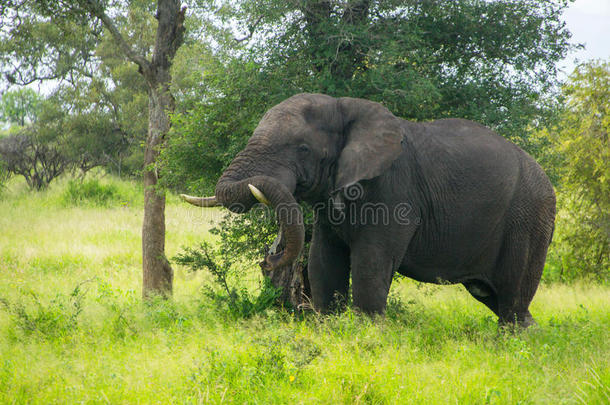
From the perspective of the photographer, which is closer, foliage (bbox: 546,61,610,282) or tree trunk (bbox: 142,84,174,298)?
tree trunk (bbox: 142,84,174,298)

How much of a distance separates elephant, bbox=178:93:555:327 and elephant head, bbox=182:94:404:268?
0.03ft

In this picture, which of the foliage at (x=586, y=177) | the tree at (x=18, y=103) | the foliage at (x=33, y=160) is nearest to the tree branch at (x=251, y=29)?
the foliage at (x=586, y=177)

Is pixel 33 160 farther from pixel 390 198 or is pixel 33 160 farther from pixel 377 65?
pixel 390 198

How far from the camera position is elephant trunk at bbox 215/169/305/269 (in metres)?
5.25

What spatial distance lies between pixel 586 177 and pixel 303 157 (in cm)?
1040

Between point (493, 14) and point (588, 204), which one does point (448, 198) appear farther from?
point (588, 204)

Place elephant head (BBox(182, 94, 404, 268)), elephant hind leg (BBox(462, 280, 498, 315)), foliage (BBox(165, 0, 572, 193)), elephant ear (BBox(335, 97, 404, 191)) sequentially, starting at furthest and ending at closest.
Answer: foliage (BBox(165, 0, 572, 193)) → elephant hind leg (BBox(462, 280, 498, 315)) → elephant ear (BBox(335, 97, 404, 191)) → elephant head (BBox(182, 94, 404, 268))

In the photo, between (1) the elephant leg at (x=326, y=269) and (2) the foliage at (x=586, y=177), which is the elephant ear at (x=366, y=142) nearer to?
(1) the elephant leg at (x=326, y=269)

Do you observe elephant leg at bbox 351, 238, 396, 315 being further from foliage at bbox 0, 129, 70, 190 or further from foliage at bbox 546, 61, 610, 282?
foliage at bbox 0, 129, 70, 190

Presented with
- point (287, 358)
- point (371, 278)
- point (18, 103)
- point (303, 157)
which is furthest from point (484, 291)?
point (18, 103)

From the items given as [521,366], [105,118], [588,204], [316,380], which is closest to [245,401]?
[316,380]

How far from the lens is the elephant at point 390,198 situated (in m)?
5.57

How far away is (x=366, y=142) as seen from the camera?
582 centimetres

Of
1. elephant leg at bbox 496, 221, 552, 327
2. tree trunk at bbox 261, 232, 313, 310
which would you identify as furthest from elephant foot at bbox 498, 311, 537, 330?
tree trunk at bbox 261, 232, 313, 310
